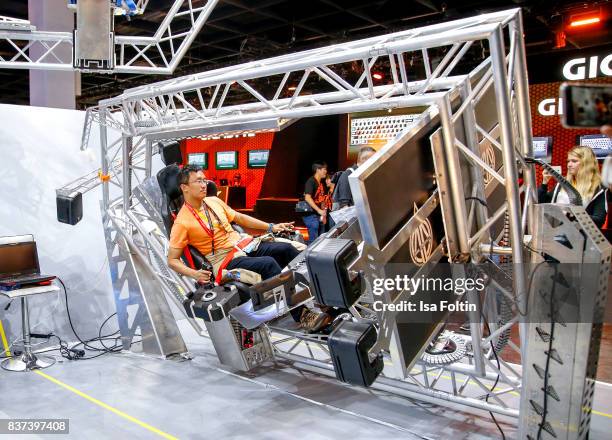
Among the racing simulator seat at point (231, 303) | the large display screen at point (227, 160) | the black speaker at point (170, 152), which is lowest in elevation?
the racing simulator seat at point (231, 303)

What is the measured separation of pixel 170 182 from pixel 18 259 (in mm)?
1705

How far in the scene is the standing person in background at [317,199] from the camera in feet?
26.9

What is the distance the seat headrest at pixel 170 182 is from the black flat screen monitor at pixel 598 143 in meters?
7.98

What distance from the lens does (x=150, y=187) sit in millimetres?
5359

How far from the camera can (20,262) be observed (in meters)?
5.20

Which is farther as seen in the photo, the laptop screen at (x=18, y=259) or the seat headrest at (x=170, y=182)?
the laptop screen at (x=18, y=259)

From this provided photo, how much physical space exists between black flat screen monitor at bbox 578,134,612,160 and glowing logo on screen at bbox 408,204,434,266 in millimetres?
8004

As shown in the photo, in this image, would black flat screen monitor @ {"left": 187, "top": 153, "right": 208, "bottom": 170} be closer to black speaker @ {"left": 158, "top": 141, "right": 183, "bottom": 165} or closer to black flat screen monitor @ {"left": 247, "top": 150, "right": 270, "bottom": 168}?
black flat screen monitor @ {"left": 247, "top": 150, "right": 270, "bottom": 168}

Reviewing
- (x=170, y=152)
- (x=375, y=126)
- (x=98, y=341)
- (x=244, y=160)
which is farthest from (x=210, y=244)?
(x=244, y=160)

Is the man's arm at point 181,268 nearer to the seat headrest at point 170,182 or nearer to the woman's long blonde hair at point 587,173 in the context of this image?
the seat headrest at point 170,182

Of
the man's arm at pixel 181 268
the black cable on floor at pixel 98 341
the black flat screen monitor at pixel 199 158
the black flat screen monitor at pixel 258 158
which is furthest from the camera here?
the black flat screen monitor at pixel 199 158

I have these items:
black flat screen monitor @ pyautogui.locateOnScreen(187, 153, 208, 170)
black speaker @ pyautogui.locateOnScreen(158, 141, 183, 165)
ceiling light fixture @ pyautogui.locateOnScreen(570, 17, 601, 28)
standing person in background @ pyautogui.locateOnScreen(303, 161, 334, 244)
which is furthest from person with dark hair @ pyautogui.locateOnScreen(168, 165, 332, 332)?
black flat screen monitor @ pyautogui.locateOnScreen(187, 153, 208, 170)

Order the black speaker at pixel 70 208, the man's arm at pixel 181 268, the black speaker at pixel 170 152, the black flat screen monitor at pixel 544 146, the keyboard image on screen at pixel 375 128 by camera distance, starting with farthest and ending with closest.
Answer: the keyboard image on screen at pixel 375 128, the black flat screen monitor at pixel 544 146, the black speaker at pixel 170 152, the black speaker at pixel 70 208, the man's arm at pixel 181 268

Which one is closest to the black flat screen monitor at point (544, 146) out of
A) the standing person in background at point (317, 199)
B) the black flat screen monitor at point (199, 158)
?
the standing person in background at point (317, 199)
